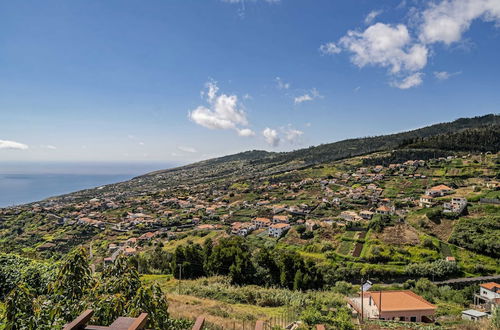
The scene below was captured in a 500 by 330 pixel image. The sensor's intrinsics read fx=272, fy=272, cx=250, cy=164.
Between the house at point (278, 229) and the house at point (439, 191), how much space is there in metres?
28.6

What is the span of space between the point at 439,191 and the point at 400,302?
4292 cm

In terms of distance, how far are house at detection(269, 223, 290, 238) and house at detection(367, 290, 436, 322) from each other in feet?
84.5

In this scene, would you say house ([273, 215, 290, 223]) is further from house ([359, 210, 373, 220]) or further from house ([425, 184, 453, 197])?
house ([425, 184, 453, 197])

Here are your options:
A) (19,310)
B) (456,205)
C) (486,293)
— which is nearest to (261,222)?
(456,205)

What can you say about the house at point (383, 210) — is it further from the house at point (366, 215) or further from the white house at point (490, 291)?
the white house at point (490, 291)

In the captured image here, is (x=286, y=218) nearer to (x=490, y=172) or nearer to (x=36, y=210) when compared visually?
(x=490, y=172)

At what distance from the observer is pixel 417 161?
262 ft

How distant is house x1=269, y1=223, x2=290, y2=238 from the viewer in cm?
4340

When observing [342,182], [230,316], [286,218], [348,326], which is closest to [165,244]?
[286,218]

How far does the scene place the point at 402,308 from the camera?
53.3 feet

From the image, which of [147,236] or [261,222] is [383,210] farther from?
[147,236]

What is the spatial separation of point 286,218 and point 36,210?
217 ft

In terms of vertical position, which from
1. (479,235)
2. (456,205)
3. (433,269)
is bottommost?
(433,269)

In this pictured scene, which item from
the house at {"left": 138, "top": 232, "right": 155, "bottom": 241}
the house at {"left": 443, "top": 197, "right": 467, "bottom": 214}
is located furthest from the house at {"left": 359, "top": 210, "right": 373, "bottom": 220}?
the house at {"left": 138, "top": 232, "right": 155, "bottom": 241}
